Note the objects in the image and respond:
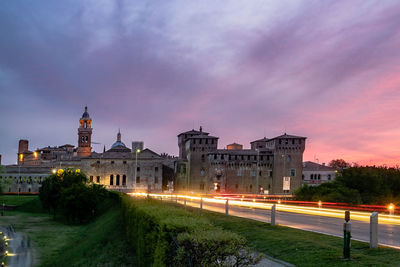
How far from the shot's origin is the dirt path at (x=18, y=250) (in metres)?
27.2

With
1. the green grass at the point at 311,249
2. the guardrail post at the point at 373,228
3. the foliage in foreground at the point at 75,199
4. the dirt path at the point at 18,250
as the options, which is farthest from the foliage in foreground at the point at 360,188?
the guardrail post at the point at 373,228

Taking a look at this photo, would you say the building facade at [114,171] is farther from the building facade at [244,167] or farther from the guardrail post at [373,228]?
the guardrail post at [373,228]

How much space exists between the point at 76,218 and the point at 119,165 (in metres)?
45.1

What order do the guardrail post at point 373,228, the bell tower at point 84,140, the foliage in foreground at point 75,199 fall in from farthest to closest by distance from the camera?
the bell tower at point 84,140, the foliage in foreground at point 75,199, the guardrail post at point 373,228

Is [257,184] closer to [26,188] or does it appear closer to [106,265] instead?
[26,188]

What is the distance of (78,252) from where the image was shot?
90.1ft

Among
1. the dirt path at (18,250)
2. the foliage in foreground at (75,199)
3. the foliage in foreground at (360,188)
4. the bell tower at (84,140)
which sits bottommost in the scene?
the dirt path at (18,250)

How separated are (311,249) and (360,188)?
45837 millimetres

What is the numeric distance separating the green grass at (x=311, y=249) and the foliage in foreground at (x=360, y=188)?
3287cm

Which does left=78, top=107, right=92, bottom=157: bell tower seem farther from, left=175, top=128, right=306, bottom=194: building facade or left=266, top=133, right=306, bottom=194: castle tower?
left=266, top=133, right=306, bottom=194: castle tower

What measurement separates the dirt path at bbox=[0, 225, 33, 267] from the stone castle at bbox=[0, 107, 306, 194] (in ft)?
146

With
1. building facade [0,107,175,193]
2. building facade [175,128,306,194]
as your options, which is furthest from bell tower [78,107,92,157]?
building facade [175,128,306,194]

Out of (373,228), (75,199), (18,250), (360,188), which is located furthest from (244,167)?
(373,228)

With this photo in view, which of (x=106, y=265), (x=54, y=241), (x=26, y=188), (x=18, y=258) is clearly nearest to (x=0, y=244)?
(x=18, y=258)
